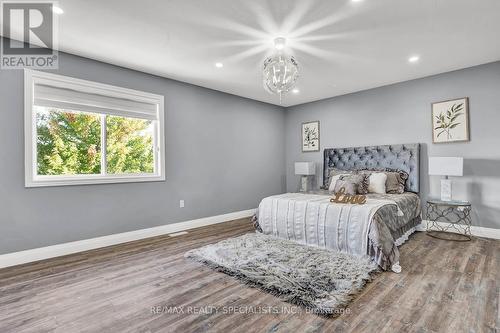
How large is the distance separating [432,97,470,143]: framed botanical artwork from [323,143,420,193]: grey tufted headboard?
36 centimetres

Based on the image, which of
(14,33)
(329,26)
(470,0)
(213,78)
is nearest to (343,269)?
(329,26)

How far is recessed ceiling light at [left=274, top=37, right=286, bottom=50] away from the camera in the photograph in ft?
9.63

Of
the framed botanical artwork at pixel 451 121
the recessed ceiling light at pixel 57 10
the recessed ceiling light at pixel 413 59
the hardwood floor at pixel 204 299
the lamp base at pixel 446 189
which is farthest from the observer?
the framed botanical artwork at pixel 451 121

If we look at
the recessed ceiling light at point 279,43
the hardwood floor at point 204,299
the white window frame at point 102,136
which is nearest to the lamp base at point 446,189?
the hardwood floor at point 204,299

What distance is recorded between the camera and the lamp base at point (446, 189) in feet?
12.5

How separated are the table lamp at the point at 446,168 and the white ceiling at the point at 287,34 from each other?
1.43 metres

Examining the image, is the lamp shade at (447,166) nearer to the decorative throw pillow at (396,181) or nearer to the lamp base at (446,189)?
the lamp base at (446,189)

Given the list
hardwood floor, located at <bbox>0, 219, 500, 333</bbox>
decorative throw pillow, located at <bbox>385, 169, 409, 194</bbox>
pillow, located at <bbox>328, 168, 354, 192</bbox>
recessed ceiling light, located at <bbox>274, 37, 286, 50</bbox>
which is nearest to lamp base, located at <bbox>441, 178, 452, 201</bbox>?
decorative throw pillow, located at <bbox>385, 169, 409, 194</bbox>

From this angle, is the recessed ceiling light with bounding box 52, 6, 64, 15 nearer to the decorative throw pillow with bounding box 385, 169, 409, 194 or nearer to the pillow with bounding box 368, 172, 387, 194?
the pillow with bounding box 368, 172, 387, 194

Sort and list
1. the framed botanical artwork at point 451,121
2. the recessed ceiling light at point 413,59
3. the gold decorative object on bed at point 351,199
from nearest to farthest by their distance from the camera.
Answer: the gold decorative object on bed at point 351,199 < the recessed ceiling light at point 413,59 < the framed botanical artwork at point 451,121

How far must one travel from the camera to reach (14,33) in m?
2.80

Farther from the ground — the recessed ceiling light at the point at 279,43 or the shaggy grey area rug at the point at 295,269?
the recessed ceiling light at the point at 279,43

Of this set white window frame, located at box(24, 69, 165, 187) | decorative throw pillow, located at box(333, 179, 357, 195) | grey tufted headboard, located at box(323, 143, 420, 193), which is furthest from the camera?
grey tufted headboard, located at box(323, 143, 420, 193)

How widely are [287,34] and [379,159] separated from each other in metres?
3.08
